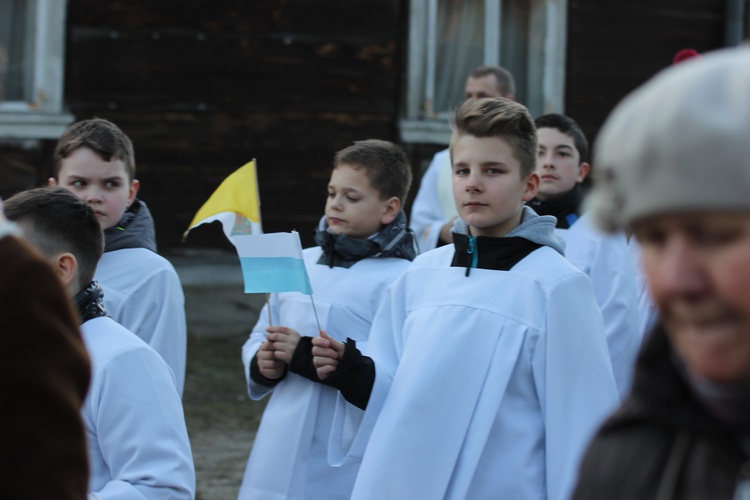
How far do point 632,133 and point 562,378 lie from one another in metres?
2.06

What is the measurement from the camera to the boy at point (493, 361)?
3373mm

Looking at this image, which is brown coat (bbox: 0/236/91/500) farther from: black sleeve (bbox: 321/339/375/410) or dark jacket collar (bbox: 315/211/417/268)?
dark jacket collar (bbox: 315/211/417/268)

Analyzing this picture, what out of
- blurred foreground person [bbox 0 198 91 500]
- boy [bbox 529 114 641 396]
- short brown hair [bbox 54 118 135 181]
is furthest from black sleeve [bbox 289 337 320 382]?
blurred foreground person [bbox 0 198 91 500]

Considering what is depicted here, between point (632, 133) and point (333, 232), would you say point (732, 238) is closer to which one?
point (632, 133)

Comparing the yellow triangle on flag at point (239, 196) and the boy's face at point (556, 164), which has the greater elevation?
the boy's face at point (556, 164)

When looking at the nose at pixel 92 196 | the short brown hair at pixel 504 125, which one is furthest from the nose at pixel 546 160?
the nose at pixel 92 196

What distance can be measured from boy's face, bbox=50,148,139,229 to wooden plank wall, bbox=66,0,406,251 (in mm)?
4958

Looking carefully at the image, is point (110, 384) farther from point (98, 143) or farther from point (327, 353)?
point (98, 143)

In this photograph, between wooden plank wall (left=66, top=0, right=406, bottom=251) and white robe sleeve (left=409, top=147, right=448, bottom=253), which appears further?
wooden plank wall (left=66, top=0, right=406, bottom=251)

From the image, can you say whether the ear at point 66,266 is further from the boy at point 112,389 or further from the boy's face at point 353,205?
the boy's face at point 353,205

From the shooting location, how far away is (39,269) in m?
1.77

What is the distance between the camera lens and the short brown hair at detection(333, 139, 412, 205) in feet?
14.9

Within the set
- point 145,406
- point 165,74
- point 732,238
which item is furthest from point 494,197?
point 165,74

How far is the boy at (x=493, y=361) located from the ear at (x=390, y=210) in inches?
32.9
